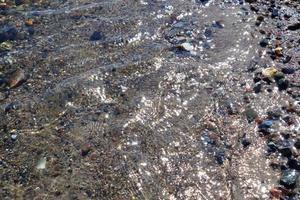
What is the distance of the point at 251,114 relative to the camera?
214 inches

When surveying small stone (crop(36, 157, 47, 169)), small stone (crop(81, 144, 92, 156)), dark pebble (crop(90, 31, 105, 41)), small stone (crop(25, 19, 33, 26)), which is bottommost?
small stone (crop(36, 157, 47, 169))

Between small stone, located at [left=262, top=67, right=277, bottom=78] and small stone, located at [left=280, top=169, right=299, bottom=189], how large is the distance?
159cm

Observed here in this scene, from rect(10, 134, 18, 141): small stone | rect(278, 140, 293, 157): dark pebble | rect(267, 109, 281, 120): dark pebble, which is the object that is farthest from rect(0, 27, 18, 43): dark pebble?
rect(278, 140, 293, 157): dark pebble

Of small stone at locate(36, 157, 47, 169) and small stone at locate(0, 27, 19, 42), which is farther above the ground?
small stone at locate(0, 27, 19, 42)

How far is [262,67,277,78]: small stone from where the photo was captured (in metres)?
5.95

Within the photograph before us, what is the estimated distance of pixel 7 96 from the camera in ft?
18.8

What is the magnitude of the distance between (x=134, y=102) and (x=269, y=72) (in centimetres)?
186

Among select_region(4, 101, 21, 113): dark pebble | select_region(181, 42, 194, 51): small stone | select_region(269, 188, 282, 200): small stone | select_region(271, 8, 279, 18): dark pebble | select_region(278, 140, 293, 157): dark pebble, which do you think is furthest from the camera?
select_region(271, 8, 279, 18): dark pebble

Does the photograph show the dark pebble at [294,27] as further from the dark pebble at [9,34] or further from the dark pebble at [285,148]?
the dark pebble at [9,34]

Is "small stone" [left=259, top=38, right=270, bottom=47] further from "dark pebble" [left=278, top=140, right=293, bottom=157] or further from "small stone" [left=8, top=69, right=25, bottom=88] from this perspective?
"small stone" [left=8, top=69, right=25, bottom=88]

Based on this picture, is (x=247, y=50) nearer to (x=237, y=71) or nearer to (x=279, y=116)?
(x=237, y=71)

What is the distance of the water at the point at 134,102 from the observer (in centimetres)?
469

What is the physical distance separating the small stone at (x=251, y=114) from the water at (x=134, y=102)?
0.11 meters

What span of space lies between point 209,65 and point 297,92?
1211 mm
